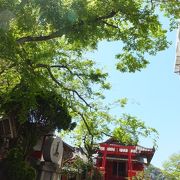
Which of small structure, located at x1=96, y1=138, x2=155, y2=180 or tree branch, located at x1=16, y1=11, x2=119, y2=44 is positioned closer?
tree branch, located at x1=16, y1=11, x2=119, y2=44

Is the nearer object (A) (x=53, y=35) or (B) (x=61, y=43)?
(A) (x=53, y=35)

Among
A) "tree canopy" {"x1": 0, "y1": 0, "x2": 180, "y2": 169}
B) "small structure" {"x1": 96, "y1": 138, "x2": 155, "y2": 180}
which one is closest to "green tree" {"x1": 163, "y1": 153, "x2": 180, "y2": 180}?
"small structure" {"x1": 96, "y1": 138, "x2": 155, "y2": 180}

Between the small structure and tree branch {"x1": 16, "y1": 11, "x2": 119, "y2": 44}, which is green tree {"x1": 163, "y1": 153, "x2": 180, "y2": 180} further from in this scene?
tree branch {"x1": 16, "y1": 11, "x2": 119, "y2": 44}

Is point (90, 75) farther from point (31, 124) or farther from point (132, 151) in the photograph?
point (132, 151)

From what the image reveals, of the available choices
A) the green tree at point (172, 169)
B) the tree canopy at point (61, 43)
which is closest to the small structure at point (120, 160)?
the green tree at point (172, 169)

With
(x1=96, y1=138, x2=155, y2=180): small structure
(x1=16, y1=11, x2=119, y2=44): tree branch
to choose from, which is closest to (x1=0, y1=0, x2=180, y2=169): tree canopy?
(x1=16, y1=11, x2=119, y2=44): tree branch

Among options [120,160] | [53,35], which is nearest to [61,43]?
[53,35]

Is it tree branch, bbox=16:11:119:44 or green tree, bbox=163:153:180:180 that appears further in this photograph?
green tree, bbox=163:153:180:180

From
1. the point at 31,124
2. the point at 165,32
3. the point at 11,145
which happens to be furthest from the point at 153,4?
the point at 11,145

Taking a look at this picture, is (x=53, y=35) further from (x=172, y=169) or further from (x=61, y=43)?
(x=172, y=169)

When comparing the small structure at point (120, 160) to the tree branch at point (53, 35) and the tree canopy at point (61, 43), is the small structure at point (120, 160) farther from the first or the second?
the tree branch at point (53, 35)

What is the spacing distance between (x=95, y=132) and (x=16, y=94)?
5.99 meters

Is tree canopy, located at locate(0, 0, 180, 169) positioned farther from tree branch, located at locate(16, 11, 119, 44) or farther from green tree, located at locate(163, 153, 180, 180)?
green tree, located at locate(163, 153, 180, 180)

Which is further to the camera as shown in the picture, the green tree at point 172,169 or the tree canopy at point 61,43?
the green tree at point 172,169
